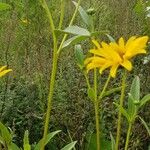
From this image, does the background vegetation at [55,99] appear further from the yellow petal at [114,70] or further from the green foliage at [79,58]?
the yellow petal at [114,70]

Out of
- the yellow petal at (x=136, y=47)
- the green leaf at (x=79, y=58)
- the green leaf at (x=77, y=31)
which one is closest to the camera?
the green leaf at (x=77, y=31)

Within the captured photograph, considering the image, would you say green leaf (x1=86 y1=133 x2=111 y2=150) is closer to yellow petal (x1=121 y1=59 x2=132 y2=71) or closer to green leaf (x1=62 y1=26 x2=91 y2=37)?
yellow petal (x1=121 y1=59 x2=132 y2=71)

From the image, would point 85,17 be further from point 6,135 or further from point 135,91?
point 6,135

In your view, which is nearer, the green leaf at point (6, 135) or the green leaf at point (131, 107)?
the green leaf at point (6, 135)

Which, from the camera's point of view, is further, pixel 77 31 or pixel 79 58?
pixel 79 58

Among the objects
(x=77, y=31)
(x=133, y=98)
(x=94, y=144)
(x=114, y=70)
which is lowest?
(x=94, y=144)

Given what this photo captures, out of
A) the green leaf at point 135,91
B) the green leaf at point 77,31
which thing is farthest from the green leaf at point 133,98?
the green leaf at point 77,31

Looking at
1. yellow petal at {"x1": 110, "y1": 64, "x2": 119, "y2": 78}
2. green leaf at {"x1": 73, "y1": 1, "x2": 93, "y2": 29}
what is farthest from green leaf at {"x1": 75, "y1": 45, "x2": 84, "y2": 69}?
yellow petal at {"x1": 110, "y1": 64, "x2": 119, "y2": 78}

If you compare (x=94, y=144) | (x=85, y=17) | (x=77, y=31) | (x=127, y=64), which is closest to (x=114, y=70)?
(x=127, y=64)

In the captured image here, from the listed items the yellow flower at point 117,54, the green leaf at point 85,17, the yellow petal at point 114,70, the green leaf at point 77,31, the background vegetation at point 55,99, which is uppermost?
the green leaf at point 85,17

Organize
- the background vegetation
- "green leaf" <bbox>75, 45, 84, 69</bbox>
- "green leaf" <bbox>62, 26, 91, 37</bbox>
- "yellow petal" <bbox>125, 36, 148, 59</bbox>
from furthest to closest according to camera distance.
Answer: the background vegetation → "green leaf" <bbox>75, 45, 84, 69</bbox> → "yellow petal" <bbox>125, 36, 148, 59</bbox> → "green leaf" <bbox>62, 26, 91, 37</bbox>

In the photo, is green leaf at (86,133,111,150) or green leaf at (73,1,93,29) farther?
green leaf at (86,133,111,150)

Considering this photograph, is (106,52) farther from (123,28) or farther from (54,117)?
(123,28)

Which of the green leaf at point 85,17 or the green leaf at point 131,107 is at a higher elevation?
the green leaf at point 85,17
